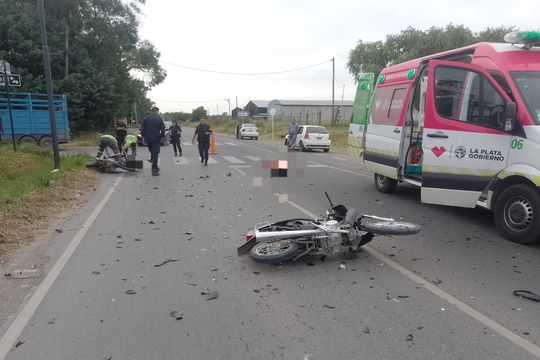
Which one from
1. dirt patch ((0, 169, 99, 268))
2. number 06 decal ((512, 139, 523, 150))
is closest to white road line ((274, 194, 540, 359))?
number 06 decal ((512, 139, 523, 150))

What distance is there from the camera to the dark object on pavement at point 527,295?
412 cm

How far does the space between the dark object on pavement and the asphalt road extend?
3.7 inches

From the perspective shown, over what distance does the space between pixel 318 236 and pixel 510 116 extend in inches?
122

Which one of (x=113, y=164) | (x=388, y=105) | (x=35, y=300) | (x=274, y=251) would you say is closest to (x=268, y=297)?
(x=274, y=251)

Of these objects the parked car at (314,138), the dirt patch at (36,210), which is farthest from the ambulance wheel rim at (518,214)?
the parked car at (314,138)

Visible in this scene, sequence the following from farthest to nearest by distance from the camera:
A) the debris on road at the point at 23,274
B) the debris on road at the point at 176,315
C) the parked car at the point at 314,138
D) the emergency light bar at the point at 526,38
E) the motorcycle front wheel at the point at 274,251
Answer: the parked car at the point at 314,138 → the emergency light bar at the point at 526,38 → the motorcycle front wheel at the point at 274,251 → the debris on road at the point at 23,274 → the debris on road at the point at 176,315

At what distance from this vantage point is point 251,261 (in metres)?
5.24

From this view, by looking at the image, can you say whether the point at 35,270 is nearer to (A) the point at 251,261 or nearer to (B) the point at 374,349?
(A) the point at 251,261

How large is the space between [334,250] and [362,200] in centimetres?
402

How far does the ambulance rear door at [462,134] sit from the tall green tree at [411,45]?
123 ft

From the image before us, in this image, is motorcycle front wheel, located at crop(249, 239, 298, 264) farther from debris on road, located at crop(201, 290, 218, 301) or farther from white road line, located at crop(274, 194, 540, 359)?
white road line, located at crop(274, 194, 540, 359)

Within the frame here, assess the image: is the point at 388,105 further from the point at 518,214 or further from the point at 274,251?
the point at 274,251

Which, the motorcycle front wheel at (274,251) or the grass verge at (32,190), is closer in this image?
the motorcycle front wheel at (274,251)

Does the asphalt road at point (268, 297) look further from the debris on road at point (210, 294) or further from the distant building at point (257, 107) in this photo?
the distant building at point (257, 107)
